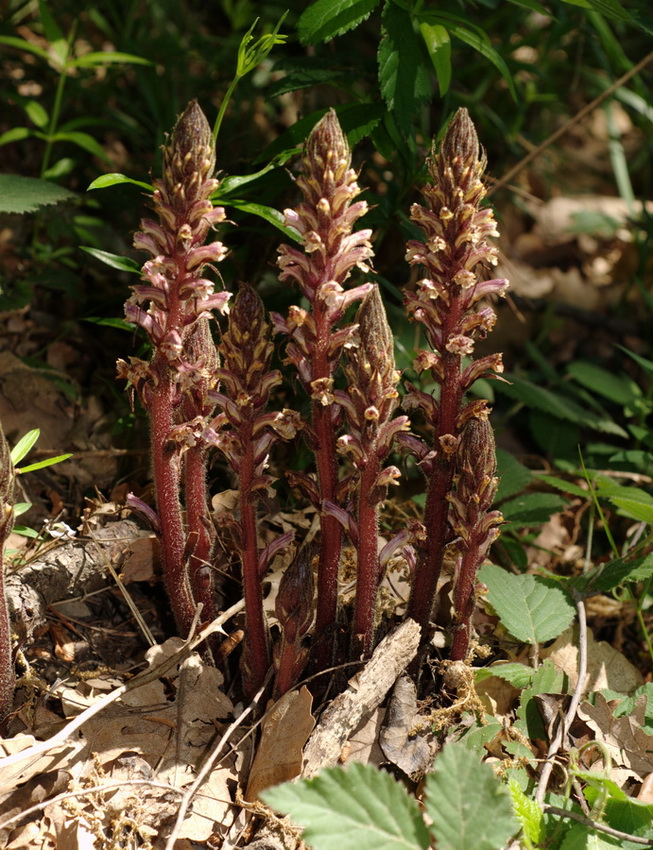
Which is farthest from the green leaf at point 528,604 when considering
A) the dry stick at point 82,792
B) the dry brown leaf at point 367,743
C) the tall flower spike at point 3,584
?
the tall flower spike at point 3,584

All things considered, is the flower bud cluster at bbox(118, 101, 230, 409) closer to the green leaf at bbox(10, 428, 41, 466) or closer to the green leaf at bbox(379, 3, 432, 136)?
the green leaf at bbox(10, 428, 41, 466)

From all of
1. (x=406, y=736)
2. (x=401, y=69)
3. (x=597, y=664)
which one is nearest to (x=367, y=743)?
(x=406, y=736)

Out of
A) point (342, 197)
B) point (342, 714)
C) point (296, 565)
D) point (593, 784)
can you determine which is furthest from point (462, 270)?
point (593, 784)

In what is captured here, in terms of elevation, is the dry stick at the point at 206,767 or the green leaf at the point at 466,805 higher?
the green leaf at the point at 466,805

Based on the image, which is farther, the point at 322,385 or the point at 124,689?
the point at 124,689

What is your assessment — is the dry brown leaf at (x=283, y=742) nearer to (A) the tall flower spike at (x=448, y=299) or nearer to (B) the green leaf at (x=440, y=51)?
(A) the tall flower spike at (x=448, y=299)

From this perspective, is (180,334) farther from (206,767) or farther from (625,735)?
(625,735)
